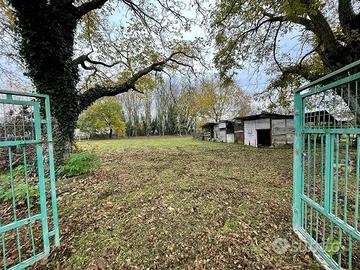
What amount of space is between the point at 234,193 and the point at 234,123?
16.6 metres

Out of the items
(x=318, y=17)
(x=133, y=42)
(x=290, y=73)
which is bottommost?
(x=290, y=73)

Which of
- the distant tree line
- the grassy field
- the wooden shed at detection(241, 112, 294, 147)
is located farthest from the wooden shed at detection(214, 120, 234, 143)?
the grassy field

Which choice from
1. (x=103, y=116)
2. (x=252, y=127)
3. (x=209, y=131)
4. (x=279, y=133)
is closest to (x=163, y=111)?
(x=103, y=116)

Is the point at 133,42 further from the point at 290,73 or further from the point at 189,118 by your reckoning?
the point at 189,118

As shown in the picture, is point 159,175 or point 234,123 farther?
point 234,123

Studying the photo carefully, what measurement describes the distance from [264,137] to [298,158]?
1473 centimetres

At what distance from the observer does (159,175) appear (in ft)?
19.7

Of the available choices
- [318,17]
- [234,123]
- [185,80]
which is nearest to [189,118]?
[234,123]

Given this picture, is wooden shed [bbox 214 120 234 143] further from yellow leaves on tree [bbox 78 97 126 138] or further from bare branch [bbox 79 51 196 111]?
yellow leaves on tree [bbox 78 97 126 138]

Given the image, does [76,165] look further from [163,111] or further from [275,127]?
[163,111]

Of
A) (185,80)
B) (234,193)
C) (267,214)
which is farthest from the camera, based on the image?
(185,80)

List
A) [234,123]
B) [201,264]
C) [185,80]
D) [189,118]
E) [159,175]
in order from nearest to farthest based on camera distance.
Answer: [201,264] < [159,175] < [185,80] < [234,123] < [189,118]

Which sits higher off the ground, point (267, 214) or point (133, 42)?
point (133, 42)

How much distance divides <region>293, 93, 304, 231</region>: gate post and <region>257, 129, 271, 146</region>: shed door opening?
1372cm
